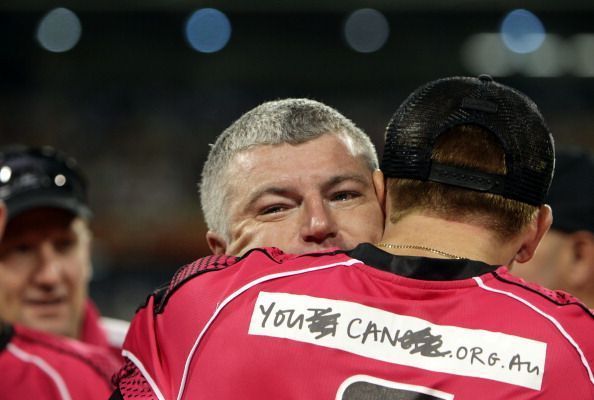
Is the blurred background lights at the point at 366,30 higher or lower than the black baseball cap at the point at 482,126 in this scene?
higher

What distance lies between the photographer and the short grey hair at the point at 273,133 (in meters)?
2.22

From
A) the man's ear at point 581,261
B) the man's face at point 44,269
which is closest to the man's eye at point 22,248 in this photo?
the man's face at point 44,269

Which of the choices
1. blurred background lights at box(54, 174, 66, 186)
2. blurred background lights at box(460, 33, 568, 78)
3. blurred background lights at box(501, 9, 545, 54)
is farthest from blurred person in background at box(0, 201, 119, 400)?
blurred background lights at box(501, 9, 545, 54)

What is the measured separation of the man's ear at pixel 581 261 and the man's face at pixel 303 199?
1027mm

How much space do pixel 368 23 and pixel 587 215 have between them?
10577 mm

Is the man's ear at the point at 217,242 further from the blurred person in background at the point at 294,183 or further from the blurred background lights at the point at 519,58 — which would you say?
the blurred background lights at the point at 519,58

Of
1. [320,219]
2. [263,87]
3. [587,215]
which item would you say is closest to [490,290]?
[320,219]

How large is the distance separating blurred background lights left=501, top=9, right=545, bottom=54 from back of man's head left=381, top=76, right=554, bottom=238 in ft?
38.9

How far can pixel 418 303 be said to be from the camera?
153 cm

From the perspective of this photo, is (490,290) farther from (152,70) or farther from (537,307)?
(152,70)

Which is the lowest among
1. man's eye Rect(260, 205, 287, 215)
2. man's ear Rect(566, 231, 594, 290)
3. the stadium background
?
man's ear Rect(566, 231, 594, 290)

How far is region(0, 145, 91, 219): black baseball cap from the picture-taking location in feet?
9.59

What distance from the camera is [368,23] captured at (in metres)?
13.1

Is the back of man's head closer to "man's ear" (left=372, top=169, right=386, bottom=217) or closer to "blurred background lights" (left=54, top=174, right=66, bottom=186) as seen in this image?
"man's ear" (left=372, top=169, right=386, bottom=217)
